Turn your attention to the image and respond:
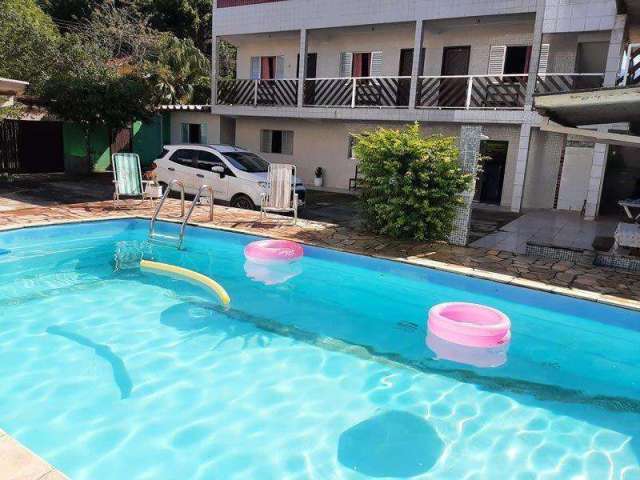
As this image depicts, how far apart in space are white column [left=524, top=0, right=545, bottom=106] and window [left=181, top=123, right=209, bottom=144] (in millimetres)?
13095

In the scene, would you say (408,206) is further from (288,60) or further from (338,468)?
(288,60)

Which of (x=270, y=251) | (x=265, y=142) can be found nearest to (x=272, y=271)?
(x=270, y=251)

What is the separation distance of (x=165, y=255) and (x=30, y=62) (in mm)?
12540

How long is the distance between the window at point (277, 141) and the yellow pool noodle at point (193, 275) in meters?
12.3

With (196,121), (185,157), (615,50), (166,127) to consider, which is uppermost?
(615,50)

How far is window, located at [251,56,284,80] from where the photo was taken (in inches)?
777

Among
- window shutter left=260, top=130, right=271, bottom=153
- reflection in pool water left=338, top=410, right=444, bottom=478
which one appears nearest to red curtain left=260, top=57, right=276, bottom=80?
window shutter left=260, top=130, right=271, bottom=153

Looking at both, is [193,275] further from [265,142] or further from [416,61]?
[265,142]

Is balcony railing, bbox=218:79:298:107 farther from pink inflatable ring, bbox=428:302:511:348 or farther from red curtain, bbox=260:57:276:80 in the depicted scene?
pink inflatable ring, bbox=428:302:511:348

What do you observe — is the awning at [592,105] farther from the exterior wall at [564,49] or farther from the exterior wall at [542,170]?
the exterior wall at [564,49]

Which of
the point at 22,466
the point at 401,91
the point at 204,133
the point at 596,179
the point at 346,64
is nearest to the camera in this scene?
the point at 22,466

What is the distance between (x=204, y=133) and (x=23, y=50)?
7.02 meters

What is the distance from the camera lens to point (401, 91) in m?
16.6

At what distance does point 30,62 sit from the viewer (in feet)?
55.8
